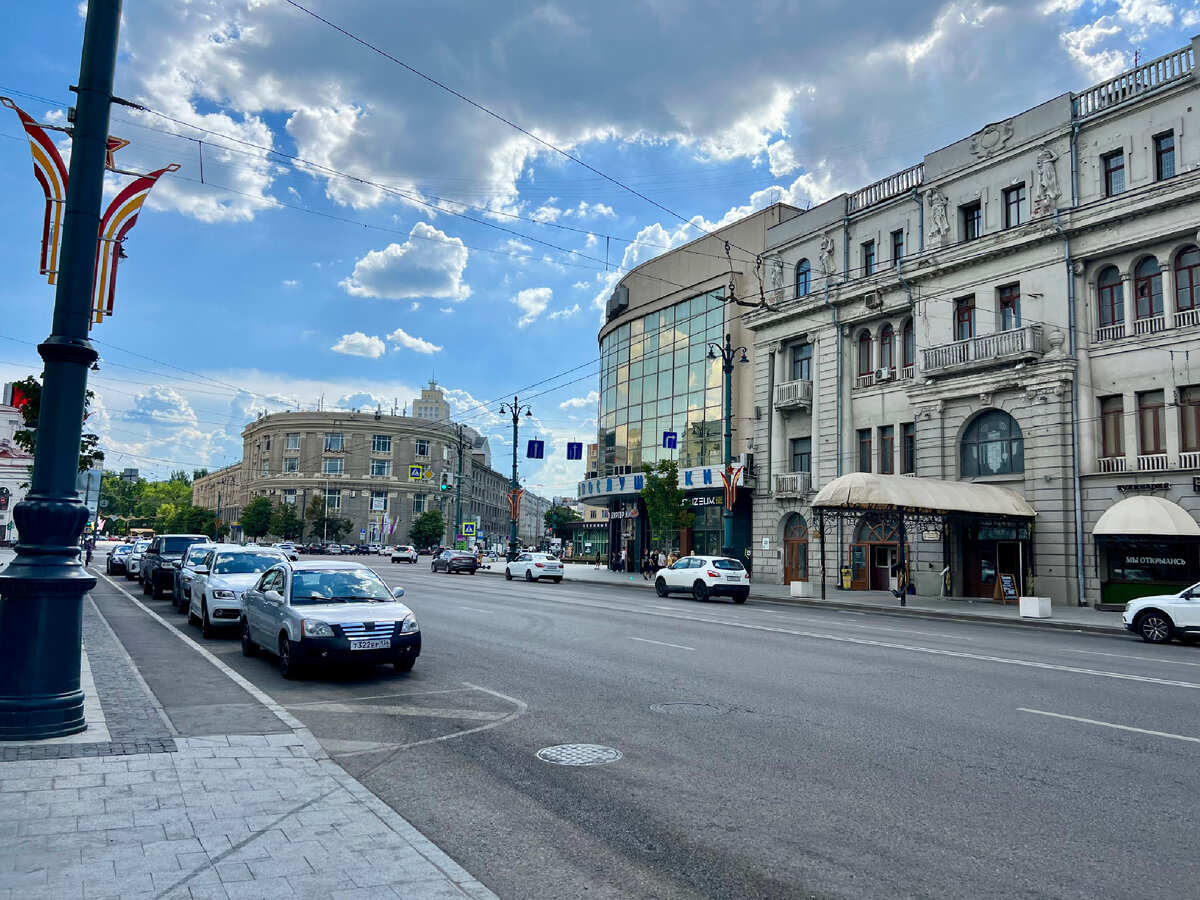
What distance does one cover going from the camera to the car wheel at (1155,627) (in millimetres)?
17875

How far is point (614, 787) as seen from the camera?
6.23m

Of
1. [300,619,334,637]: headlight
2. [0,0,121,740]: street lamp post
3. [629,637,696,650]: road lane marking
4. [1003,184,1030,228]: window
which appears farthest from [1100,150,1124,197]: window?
[0,0,121,740]: street lamp post

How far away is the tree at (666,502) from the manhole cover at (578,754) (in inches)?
1365

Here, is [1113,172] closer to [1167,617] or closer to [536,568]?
[1167,617]

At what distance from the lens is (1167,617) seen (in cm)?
1786

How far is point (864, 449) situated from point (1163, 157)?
15090 mm

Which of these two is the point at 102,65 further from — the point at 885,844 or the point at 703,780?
the point at 885,844

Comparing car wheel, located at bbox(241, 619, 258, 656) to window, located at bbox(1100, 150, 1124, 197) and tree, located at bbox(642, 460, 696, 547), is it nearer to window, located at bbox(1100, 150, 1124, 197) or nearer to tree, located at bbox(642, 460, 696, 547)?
window, located at bbox(1100, 150, 1124, 197)

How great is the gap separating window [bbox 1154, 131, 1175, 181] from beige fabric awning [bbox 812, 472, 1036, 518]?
10.9 meters

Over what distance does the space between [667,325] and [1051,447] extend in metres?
25.1

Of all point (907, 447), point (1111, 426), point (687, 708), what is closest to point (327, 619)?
point (687, 708)

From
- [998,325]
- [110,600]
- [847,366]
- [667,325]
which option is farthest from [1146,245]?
[110,600]

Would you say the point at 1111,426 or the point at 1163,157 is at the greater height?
the point at 1163,157

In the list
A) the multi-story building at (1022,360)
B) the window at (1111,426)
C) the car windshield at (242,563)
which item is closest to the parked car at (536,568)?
the multi-story building at (1022,360)
